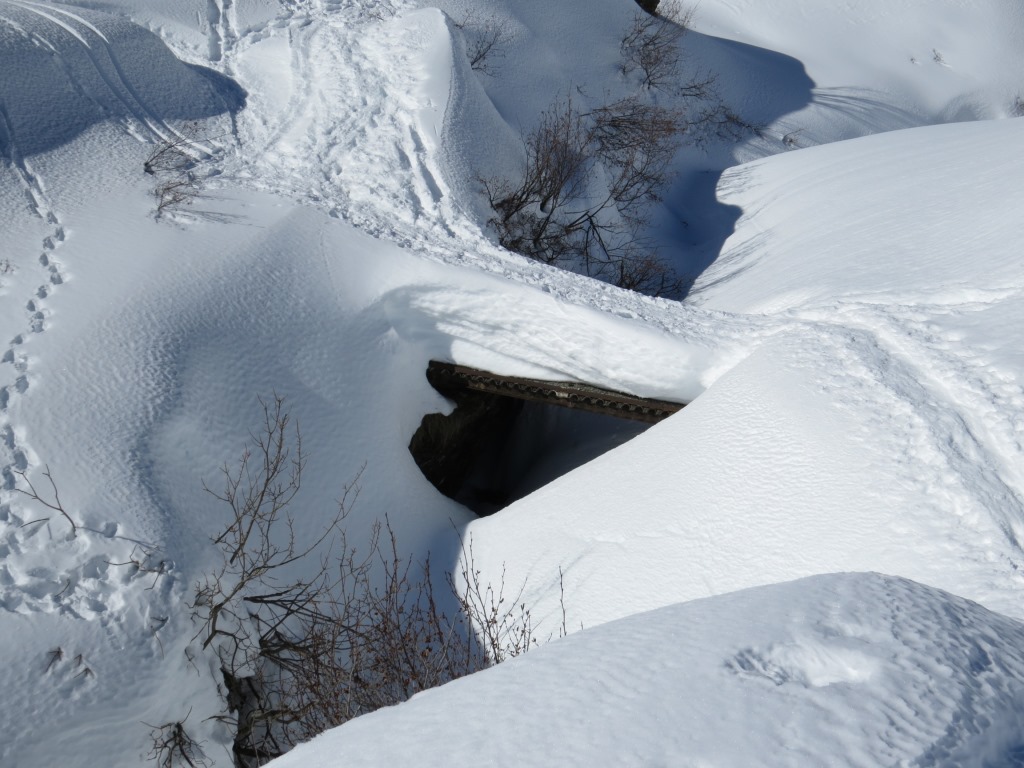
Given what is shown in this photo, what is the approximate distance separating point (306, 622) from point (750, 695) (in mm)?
4462

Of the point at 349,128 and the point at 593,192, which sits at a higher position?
the point at 593,192

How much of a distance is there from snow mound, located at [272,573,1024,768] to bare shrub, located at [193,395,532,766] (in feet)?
6.65

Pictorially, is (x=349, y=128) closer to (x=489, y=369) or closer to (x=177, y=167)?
(x=177, y=167)

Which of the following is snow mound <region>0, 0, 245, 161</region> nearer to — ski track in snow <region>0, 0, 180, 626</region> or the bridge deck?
ski track in snow <region>0, 0, 180, 626</region>

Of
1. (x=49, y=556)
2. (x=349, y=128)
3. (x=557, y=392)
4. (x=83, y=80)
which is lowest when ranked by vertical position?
(x=49, y=556)

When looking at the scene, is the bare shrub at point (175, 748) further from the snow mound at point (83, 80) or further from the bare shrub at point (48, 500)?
the snow mound at point (83, 80)

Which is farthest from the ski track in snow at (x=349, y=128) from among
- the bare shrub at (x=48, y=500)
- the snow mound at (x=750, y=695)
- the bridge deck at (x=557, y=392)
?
the snow mound at (x=750, y=695)

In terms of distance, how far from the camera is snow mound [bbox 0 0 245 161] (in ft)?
33.0

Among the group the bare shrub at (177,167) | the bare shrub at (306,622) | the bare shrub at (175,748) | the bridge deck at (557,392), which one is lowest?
the bare shrub at (175,748)

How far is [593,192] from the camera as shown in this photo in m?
13.6

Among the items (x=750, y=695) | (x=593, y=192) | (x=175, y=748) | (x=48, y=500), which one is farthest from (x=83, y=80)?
(x=750, y=695)

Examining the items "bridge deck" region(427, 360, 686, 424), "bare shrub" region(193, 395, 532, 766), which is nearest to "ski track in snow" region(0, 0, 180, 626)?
"bare shrub" region(193, 395, 532, 766)

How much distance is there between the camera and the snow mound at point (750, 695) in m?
2.96

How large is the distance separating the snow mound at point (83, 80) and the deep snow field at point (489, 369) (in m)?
0.06
